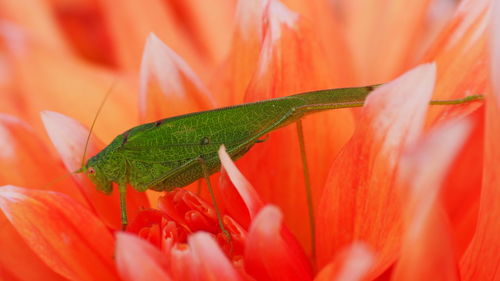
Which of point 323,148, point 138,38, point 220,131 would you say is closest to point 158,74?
point 220,131

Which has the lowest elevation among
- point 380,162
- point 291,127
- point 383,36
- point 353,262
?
point 353,262

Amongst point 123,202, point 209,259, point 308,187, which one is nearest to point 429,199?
point 209,259

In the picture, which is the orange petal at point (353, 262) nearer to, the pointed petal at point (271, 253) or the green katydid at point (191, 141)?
the pointed petal at point (271, 253)

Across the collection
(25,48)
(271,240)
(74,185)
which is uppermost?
(25,48)

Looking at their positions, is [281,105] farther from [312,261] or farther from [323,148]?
[312,261]

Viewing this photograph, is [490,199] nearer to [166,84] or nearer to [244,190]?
[244,190]

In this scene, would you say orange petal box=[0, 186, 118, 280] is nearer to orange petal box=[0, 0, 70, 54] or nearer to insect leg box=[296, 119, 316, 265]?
insect leg box=[296, 119, 316, 265]

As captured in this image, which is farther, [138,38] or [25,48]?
[138,38]
